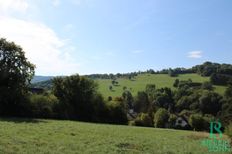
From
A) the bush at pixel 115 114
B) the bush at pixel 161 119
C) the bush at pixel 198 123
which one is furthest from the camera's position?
the bush at pixel 161 119

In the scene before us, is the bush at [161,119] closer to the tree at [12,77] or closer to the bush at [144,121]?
the bush at [144,121]

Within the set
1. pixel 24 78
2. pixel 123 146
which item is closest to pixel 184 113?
pixel 24 78

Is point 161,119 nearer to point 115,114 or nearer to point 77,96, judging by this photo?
point 115,114

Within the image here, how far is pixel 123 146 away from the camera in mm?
20469

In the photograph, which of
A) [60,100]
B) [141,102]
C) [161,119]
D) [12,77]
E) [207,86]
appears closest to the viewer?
[12,77]

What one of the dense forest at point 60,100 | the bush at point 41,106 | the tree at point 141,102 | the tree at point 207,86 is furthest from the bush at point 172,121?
the bush at point 41,106

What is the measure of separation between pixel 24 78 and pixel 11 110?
5.40 meters

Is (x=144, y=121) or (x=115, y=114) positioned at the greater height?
(x=115, y=114)

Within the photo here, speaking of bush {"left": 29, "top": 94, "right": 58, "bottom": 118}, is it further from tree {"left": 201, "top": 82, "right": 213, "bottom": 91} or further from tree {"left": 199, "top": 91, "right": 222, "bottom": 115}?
tree {"left": 201, "top": 82, "right": 213, "bottom": 91}

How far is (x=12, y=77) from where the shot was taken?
4478cm

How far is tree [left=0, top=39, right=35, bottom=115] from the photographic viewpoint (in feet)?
141

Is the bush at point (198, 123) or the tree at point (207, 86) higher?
the tree at point (207, 86)

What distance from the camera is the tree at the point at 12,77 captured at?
1697 inches

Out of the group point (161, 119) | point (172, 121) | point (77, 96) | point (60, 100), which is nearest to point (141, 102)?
point (172, 121)
